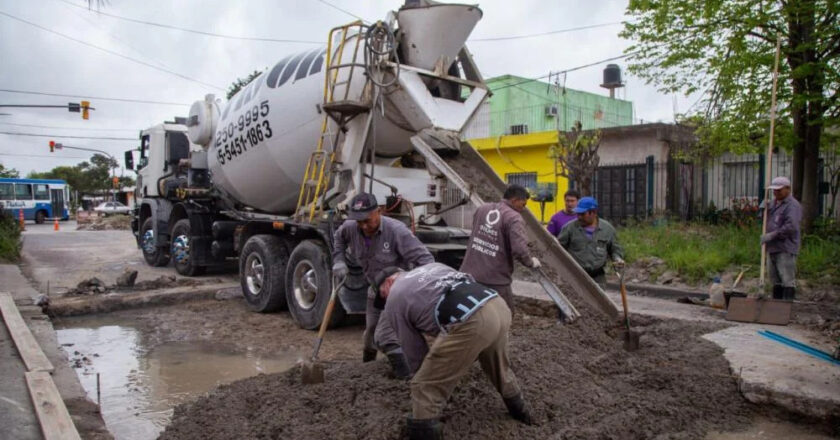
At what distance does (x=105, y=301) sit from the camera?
8500mm

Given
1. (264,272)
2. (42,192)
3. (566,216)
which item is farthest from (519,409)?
(42,192)

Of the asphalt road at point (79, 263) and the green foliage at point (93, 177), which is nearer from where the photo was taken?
the asphalt road at point (79, 263)

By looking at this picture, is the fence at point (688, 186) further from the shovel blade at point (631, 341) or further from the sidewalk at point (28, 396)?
the sidewalk at point (28, 396)

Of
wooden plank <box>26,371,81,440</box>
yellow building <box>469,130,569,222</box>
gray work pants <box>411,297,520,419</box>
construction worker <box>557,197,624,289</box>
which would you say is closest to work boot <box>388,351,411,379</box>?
gray work pants <box>411,297,520,419</box>

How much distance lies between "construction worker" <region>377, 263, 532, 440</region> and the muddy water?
7.01 ft

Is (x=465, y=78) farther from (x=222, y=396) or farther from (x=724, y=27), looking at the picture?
(x=724, y=27)

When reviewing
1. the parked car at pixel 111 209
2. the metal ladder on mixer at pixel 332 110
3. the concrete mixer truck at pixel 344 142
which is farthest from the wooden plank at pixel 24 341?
the parked car at pixel 111 209

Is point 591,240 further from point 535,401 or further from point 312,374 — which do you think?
point 312,374

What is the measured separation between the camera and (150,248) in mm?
12883

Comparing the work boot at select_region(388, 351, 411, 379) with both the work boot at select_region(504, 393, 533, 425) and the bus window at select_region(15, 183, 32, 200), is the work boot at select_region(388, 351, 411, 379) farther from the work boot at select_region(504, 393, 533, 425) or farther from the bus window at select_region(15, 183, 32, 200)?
the bus window at select_region(15, 183, 32, 200)

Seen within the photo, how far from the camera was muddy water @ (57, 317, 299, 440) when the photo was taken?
15.2 feet

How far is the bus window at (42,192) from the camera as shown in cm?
3781

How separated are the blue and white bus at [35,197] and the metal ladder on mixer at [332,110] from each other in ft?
118

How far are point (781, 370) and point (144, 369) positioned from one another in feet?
→ 18.1
